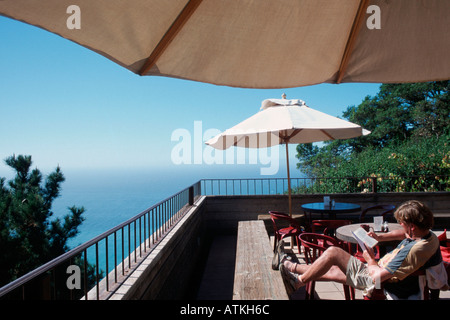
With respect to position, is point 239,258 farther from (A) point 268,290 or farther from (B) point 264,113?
(B) point 264,113

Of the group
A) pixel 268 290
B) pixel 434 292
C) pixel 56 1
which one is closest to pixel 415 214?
pixel 434 292

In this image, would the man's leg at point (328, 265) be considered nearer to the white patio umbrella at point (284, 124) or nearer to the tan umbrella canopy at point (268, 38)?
the tan umbrella canopy at point (268, 38)

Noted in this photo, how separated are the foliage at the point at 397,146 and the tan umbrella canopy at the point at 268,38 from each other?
7481mm

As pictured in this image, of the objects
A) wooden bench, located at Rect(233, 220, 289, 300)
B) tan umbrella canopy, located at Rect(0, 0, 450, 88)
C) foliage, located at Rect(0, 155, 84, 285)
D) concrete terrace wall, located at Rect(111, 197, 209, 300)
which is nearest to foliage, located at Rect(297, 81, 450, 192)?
concrete terrace wall, located at Rect(111, 197, 209, 300)

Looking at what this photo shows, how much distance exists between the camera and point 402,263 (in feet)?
6.95

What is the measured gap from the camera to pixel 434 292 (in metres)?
2.13

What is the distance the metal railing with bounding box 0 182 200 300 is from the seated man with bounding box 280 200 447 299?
153cm

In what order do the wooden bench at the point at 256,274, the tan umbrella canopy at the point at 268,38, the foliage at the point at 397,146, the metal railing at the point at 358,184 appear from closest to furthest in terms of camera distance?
the tan umbrella canopy at the point at 268,38, the wooden bench at the point at 256,274, the metal railing at the point at 358,184, the foliage at the point at 397,146

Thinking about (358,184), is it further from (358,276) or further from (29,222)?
(29,222)

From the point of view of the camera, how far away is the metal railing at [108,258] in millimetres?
1574

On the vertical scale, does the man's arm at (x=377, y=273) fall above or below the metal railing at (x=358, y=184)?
below

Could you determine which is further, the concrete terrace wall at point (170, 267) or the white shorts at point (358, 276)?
the concrete terrace wall at point (170, 267)

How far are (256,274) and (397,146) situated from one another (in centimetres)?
1883

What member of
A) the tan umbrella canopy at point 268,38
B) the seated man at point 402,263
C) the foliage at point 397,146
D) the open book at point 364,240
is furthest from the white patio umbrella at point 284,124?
the foliage at point 397,146
